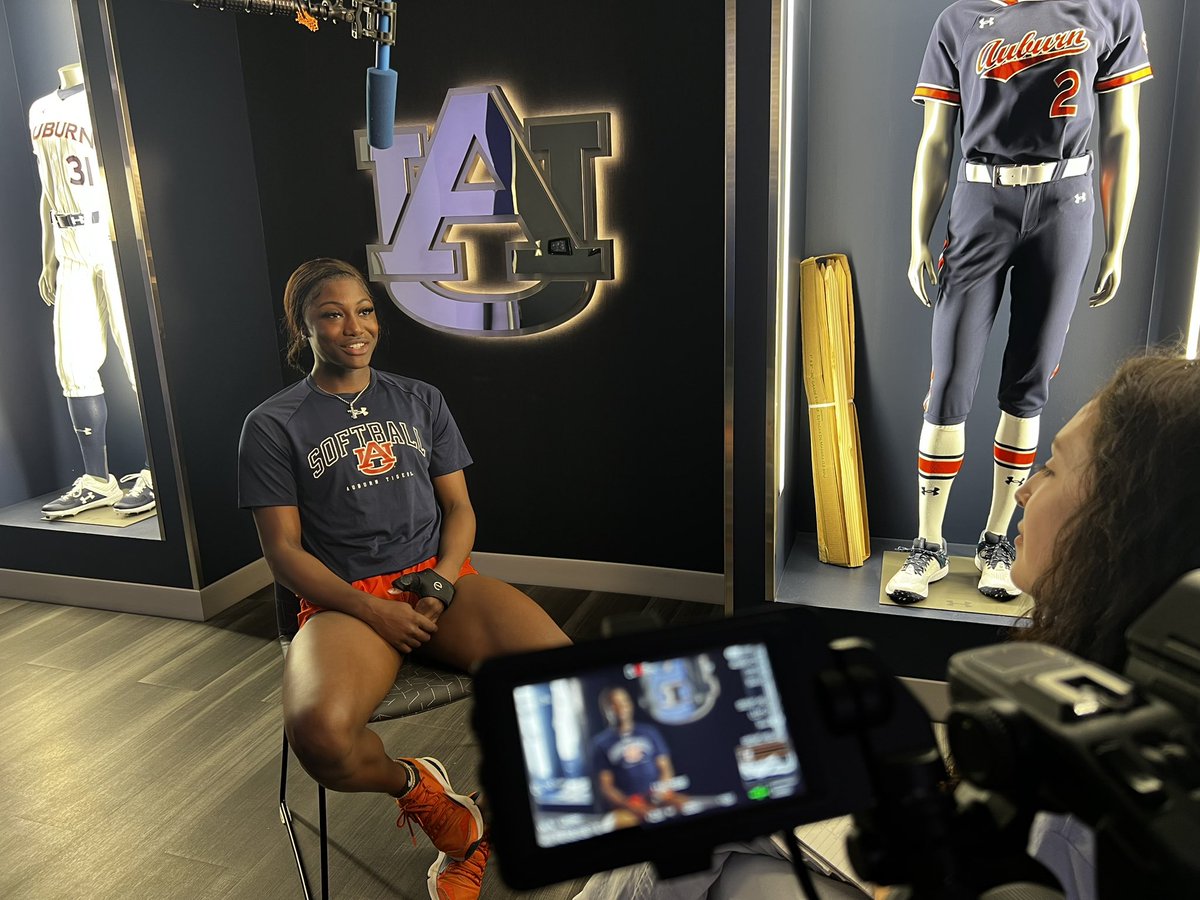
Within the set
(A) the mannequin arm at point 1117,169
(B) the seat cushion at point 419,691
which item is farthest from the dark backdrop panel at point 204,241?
(A) the mannequin arm at point 1117,169

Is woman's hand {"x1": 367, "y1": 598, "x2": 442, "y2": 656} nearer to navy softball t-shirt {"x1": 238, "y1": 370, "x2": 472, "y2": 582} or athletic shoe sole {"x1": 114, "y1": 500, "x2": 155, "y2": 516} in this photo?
navy softball t-shirt {"x1": 238, "y1": 370, "x2": 472, "y2": 582}

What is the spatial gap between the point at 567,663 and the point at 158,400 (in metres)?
3.06

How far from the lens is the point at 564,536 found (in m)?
Result: 3.48

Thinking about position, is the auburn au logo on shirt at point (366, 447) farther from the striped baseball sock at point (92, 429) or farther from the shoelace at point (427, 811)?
the striped baseball sock at point (92, 429)

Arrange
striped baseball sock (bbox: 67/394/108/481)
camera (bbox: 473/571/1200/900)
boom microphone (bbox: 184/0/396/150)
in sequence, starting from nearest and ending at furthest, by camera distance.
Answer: camera (bbox: 473/571/1200/900) < boom microphone (bbox: 184/0/396/150) < striped baseball sock (bbox: 67/394/108/481)

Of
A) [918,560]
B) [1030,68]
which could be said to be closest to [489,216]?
[1030,68]

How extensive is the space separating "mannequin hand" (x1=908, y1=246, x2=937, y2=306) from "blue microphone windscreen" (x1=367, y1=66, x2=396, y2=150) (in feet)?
5.99

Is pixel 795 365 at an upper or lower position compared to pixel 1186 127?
lower

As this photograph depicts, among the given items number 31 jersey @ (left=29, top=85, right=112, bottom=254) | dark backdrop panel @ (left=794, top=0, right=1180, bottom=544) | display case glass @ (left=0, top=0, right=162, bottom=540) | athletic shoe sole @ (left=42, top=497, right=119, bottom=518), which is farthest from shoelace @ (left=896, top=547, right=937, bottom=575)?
athletic shoe sole @ (left=42, top=497, right=119, bottom=518)

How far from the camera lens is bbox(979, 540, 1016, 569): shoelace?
2.61 m

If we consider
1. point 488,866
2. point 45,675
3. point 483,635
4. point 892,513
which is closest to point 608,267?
point 892,513

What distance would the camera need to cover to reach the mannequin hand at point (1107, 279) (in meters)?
2.42

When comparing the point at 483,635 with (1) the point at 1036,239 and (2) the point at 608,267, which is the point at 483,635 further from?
(1) the point at 1036,239

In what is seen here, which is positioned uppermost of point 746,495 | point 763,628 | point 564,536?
point 763,628
